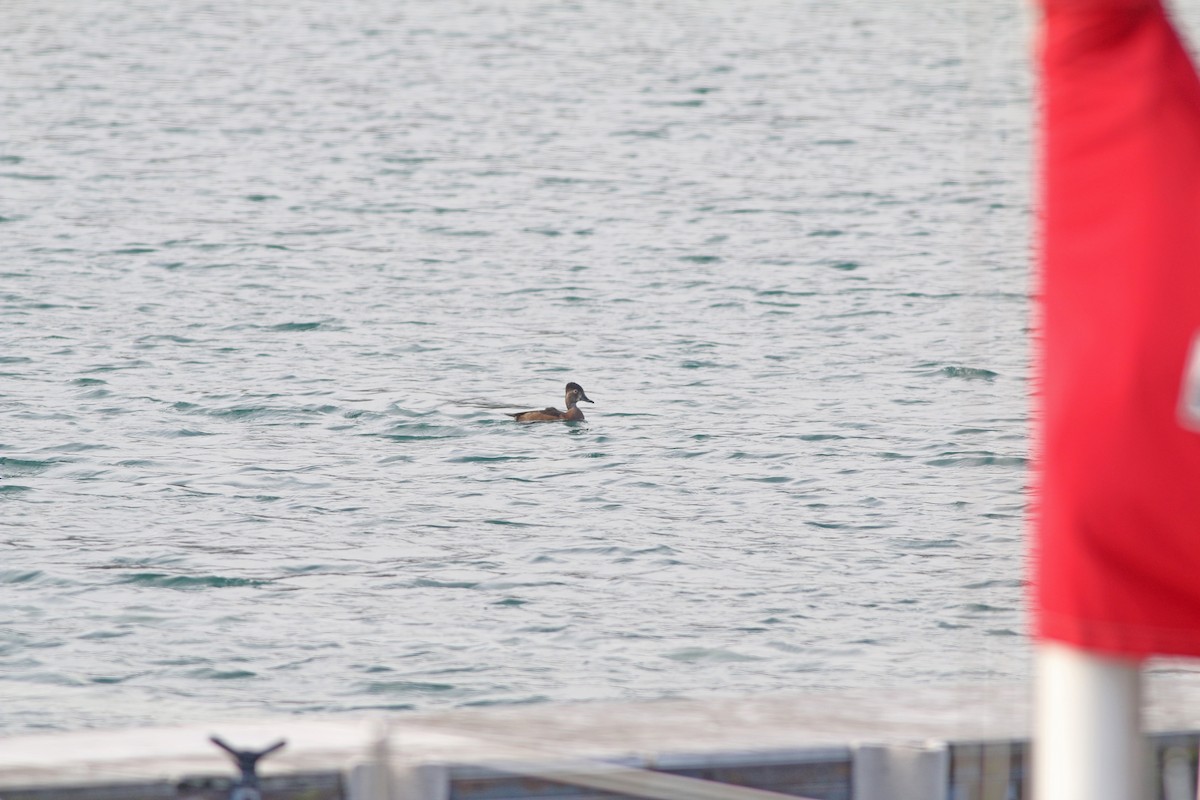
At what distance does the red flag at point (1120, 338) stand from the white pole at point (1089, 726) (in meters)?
0.05

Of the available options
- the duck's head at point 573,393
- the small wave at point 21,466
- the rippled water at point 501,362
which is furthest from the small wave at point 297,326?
the small wave at point 21,466

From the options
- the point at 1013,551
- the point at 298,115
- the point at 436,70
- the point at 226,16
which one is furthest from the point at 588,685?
the point at 226,16

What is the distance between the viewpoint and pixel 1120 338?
355cm

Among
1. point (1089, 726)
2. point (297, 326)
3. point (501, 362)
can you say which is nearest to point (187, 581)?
point (501, 362)

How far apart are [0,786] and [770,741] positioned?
275cm

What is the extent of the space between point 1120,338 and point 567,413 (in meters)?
19.7

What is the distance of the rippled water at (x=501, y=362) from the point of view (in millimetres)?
16312

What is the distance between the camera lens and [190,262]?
1272 inches

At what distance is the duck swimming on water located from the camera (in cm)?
2317

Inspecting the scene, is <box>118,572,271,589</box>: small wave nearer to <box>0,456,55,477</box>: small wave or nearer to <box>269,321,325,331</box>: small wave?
<box>0,456,55,477</box>: small wave

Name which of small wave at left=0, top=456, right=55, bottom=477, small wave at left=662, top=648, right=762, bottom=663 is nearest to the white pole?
small wave at left=662, top=648, right=762, bottom=663

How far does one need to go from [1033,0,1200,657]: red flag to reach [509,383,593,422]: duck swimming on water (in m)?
19.5

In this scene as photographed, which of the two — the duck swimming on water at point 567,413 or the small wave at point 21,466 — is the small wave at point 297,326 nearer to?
the duck swimming on water at point 567,413

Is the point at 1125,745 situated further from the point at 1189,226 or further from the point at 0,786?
the point at 0,786
